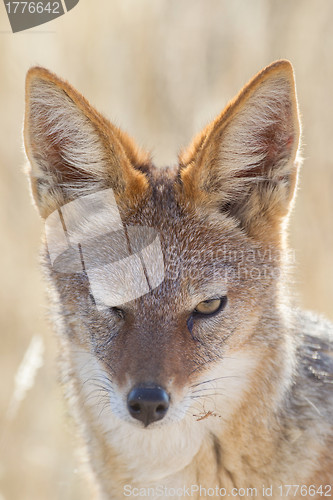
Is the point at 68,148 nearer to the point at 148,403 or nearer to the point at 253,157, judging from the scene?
the point at 253,157

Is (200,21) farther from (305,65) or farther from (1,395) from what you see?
(1,395)

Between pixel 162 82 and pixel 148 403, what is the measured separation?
3.85 metres

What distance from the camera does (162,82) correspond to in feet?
18.9

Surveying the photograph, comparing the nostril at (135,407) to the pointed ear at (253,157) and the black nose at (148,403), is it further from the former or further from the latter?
the pointed ear at (253,157)

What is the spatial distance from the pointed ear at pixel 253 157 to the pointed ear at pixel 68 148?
0.28 meters

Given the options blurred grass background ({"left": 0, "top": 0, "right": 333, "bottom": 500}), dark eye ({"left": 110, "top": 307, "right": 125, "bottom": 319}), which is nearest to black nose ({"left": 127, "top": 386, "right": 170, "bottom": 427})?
dark eye ({"left": 110, "top": 307, "right": 125, "bottom": 319})

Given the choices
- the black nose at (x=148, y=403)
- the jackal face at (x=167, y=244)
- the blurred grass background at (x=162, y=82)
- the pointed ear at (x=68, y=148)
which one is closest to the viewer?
the black nose at (x=148, y=403)

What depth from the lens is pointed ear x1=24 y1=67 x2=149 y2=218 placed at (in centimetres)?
280

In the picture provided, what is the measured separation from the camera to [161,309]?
2.68m

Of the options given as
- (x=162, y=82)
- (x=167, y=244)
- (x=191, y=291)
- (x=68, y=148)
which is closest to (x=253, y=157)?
(x=167, y=244)

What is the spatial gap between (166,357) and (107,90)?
3759 millimetres

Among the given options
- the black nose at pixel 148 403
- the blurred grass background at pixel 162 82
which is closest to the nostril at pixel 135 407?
the black nose at pixel 148 403

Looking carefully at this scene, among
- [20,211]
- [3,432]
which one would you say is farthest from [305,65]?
[3,432]

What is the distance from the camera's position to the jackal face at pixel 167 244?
8.76 ft
